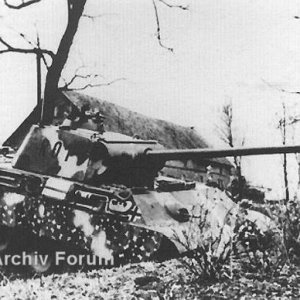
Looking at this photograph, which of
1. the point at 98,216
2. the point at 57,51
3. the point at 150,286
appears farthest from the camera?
the point at 57,51

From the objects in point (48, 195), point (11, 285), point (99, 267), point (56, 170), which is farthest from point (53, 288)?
point (56, 170)

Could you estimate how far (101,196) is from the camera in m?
6.15

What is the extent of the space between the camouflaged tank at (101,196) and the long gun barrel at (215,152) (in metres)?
0.01

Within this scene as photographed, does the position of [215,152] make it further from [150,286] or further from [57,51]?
[57,51]

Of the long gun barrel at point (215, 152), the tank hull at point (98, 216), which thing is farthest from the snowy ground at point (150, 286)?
the long gun barrel at point (215, 152)

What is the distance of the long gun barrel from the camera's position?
6.68m

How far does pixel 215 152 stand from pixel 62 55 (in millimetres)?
7377

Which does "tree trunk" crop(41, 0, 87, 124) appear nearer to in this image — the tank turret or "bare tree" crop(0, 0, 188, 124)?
"bare tree" crop(0, 0, 188, 124)

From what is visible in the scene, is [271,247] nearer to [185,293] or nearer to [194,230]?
[194,230]

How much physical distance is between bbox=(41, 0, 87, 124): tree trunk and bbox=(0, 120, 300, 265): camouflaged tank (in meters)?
5.92

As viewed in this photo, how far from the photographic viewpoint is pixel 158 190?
282 inches

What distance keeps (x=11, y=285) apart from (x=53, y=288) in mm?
446

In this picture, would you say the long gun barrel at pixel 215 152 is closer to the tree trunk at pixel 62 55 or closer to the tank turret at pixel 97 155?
the tank turret at pixel 97 155

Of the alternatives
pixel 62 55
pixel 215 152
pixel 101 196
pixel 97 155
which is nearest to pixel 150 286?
pixel 101 196
